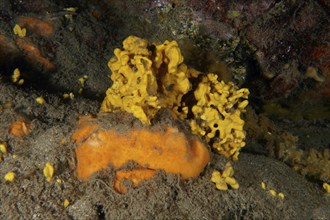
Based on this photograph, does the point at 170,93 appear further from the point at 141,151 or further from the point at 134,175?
the point at 134,175

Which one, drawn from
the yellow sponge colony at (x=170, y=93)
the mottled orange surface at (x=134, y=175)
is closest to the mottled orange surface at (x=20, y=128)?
the yellow sponge colony at (x=170, y=93)

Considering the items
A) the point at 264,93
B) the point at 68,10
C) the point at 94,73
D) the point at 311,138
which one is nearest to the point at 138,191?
the point at 94,73

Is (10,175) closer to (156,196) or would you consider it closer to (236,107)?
(156,196)

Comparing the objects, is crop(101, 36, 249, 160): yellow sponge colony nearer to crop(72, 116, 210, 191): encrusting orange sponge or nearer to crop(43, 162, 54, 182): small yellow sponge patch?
crop(72, 116, 210, 191): encrusting orange sponge

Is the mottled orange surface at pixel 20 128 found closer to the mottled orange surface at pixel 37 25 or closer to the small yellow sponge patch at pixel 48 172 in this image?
the small yellow sponge patch at pixel 48 172

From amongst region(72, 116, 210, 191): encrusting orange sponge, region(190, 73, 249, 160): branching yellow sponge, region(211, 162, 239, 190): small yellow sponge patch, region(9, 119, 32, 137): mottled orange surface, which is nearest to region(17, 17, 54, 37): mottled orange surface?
region(9, 119, 32, 137): mottled orange surface

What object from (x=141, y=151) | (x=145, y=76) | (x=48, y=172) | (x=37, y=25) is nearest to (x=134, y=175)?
(x=141, y=151)

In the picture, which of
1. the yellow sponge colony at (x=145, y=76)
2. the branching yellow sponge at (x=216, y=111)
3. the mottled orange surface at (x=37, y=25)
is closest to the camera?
the yellow sponge colony at (x=145, y=76)
